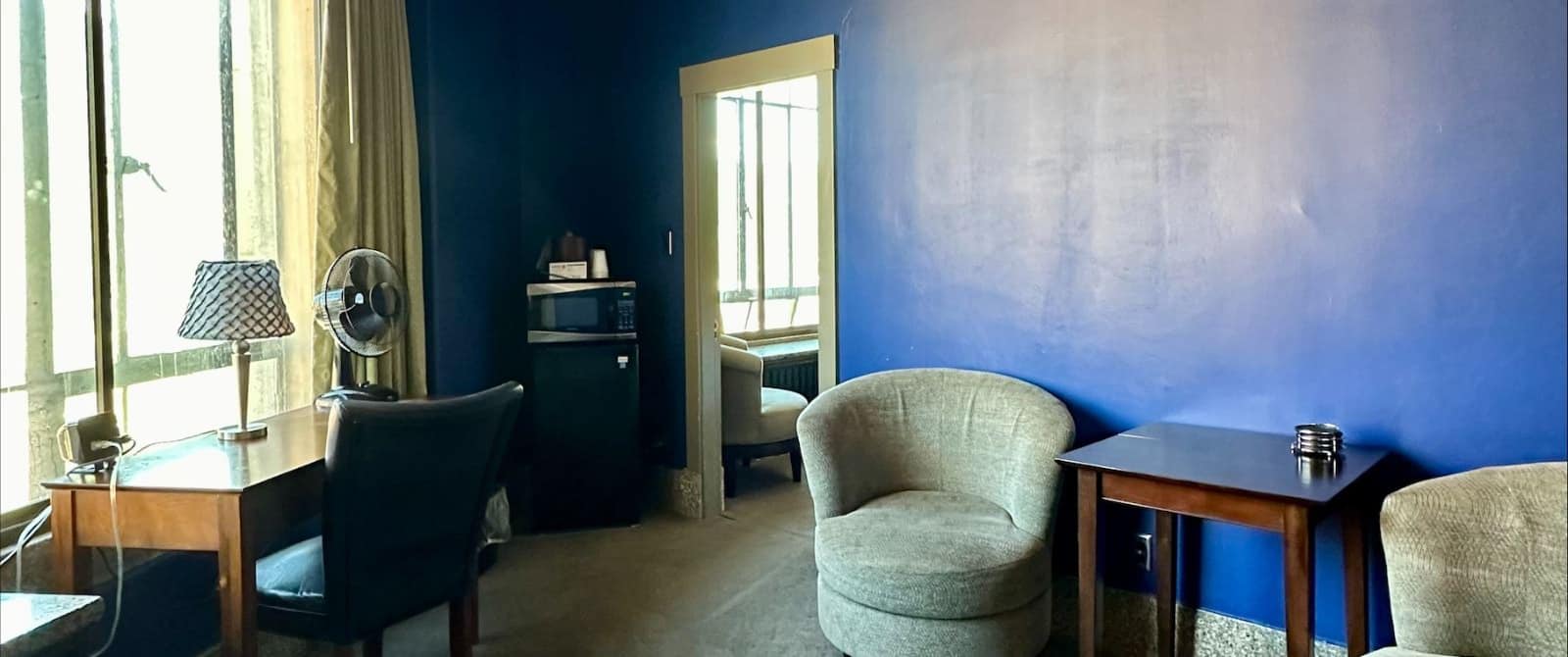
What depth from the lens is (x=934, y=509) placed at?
9.07 feet

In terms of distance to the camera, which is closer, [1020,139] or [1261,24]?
[1261,24]

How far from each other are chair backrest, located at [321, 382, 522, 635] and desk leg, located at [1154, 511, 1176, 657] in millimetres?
1733

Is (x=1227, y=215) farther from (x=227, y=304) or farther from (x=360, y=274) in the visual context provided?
(x=227, y=304)

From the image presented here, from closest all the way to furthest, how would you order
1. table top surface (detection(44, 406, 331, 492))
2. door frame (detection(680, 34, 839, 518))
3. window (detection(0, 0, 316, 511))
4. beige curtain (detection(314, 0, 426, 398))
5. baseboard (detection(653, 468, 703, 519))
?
table top surface (detection(44, 406, 331, 492)), window (detection(0, 0, 316, 511)), beige curtain (detection(314, 0, 426, 398)), door frame (detection(680, 34, 839, 518)), baseboard (detection(653, 468, 703, 519))

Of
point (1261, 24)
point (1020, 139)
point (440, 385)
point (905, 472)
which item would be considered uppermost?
point (1261, 24)

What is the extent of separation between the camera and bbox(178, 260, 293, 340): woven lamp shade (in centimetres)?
233

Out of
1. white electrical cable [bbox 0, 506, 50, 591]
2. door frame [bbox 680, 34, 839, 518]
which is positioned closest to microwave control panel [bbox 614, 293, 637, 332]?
door frame [bbox 680, 34, 839, 518]

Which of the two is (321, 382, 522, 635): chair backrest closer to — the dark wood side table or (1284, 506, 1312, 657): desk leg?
the dark wood side table

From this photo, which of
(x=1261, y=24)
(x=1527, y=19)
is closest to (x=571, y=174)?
(x=1261, y=24)

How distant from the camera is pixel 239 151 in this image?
2.97 meters

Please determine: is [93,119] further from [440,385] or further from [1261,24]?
[1261,24]

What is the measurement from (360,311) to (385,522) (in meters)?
0.84

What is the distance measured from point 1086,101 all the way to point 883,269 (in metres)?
0.88

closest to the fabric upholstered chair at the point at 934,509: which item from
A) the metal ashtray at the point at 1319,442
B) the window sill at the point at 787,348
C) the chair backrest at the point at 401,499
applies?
the metal ashtray at the point at 1319,442
